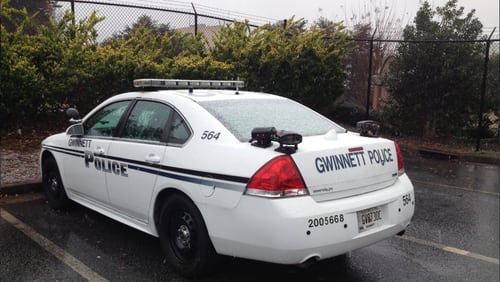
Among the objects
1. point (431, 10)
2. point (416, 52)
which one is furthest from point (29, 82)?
point (431, 10)

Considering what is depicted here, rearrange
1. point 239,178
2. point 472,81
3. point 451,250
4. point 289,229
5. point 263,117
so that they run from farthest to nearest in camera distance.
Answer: point 472,81
point 451,250
point 263,117
point 239,178
point 289,229

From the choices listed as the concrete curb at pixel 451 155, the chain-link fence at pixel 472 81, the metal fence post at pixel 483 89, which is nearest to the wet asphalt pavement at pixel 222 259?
Result: the concrete curb at pixel 451 155

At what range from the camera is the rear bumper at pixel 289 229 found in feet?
9.88

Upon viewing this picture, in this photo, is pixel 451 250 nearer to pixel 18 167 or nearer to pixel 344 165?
pixel 344 165

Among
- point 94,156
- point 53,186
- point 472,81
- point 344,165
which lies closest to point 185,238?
point 344,165

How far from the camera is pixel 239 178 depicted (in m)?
3.17

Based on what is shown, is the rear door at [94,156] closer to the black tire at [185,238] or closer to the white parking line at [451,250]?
the black tire at [185,238]

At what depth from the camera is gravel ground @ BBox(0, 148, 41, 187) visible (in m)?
6.29

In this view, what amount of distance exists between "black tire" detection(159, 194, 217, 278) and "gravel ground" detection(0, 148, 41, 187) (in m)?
3.36

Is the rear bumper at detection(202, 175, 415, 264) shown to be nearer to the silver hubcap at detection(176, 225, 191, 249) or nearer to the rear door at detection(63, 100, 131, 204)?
the silver hubcap at detection(176, 225, 191, 249)

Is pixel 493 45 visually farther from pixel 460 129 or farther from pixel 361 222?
pixel 361 222

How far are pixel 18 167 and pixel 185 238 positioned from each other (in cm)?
446

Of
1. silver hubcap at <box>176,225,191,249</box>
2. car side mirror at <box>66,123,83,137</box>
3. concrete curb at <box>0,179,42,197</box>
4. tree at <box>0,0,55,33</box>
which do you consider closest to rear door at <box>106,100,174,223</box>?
silver hubcap at <box>176,225,191,249</box>

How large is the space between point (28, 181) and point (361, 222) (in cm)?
472
